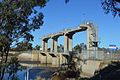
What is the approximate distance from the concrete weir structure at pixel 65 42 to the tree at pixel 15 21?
179 ft

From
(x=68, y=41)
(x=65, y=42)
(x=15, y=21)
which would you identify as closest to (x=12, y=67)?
(x=15, y=21)

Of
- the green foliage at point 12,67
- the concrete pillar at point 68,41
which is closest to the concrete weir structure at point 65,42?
the concrete pillar at point 68,41

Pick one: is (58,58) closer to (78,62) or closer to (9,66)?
(78,62)

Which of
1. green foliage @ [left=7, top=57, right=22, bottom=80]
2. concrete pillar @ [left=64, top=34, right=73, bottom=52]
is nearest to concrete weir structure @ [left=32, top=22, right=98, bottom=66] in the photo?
concrete pillar @ [left=64, top=34, right=73, bottom=52]

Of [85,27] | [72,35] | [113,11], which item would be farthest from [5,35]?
[72,35]

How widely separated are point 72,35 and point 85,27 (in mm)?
29049

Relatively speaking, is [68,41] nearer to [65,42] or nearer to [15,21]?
[65,42]

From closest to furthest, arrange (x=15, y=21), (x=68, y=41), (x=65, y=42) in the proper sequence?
(x=15, y=21) < (x=65, y=42) < (x=68, y=41)

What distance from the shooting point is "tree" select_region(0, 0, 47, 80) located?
24.9 m

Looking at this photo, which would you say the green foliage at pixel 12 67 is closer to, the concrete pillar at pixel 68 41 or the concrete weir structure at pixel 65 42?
the concrete weir structure at pixel 65 42

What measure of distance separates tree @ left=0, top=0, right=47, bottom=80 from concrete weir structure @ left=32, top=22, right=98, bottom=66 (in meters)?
54.4

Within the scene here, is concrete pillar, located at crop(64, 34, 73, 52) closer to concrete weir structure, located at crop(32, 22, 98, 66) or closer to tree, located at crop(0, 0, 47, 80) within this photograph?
concrete weir structure, located at crop(32, 22, 98, 66)

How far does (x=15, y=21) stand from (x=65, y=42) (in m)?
103

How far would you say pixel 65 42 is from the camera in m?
129
